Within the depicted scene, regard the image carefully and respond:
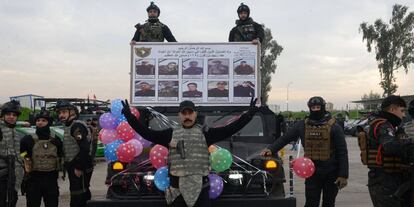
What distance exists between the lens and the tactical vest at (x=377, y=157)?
455 cm

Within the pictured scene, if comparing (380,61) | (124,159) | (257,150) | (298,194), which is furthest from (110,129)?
(380,61)

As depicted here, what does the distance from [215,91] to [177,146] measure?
2.70 meters

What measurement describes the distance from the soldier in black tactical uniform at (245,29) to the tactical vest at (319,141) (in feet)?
7.93

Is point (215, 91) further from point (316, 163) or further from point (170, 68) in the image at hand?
point (316, 163)

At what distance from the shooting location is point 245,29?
7.94 meters

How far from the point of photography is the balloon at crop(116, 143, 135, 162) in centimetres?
558

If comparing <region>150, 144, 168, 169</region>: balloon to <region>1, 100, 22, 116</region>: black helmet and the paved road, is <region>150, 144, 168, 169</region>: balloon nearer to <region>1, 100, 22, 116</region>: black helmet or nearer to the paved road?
<region>1, 100, 22, 116</region>: black helmet

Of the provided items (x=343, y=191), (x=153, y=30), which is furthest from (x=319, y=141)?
(x=343, y=191)

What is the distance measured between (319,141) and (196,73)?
2.31 meters

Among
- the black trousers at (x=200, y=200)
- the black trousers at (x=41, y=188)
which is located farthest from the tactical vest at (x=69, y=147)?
the black trousers at (x=200, y=200)

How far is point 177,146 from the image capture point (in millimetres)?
4625

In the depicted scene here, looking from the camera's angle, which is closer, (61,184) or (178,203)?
(178,203)

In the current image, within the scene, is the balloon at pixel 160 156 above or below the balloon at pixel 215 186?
above

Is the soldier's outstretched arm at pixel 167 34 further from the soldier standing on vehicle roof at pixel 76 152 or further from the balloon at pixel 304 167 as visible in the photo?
the balloon at pixel 304 167
